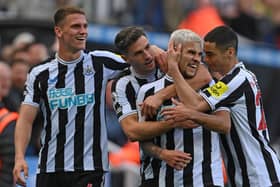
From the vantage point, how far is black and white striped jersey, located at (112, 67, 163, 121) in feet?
30.9

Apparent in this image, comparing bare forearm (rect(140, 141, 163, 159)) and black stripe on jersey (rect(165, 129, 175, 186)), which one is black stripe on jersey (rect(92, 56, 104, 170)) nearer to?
bare forearm (rect(140, 141, 163, 159))

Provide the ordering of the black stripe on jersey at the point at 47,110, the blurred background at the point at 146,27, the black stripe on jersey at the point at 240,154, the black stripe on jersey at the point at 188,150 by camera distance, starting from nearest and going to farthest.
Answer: the black stripe on jersey at the point at 188,150 < the black stripe on jersey at the point at 240,154 < the black stripe on jersey at the point at 47,110 < the blurred background at the point at 146,27

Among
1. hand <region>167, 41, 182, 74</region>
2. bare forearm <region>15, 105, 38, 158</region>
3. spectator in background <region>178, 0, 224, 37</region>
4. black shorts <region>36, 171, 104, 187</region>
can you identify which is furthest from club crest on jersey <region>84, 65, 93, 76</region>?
spectator in background <region>178, 0, 224, 37</region>

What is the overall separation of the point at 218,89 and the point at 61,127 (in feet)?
5.49

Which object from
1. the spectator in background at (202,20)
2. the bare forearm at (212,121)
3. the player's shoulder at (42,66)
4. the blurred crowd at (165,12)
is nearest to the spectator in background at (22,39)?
the blurred crowd at (165,12)

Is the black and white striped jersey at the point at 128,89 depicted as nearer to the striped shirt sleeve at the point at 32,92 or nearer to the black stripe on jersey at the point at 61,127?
the black stripe on jersey at the point at 61,127

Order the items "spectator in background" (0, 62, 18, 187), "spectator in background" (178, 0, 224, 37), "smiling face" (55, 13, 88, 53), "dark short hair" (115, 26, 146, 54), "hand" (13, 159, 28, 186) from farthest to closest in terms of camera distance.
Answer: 1. "spectator in background" (178, 0, 224, 37)
2. "spectator in background" (0, 62, 18, 187)
3. "smiling face" (55, 13, 88, 53)
4. "hand" (13, 159, 28, 186)
5. "dark short hair" (115, 26, 146, 54)

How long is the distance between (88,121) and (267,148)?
1663mm

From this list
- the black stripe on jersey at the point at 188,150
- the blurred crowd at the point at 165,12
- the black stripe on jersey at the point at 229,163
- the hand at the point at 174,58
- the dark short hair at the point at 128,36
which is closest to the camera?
the hand at the point at 174,58

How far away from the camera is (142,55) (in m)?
9.34

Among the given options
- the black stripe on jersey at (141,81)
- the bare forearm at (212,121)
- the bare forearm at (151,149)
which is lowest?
the bare forearm at (151,149)

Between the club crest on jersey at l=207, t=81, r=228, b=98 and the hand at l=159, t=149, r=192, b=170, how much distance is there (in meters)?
0.52

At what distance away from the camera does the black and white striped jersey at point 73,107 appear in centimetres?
998

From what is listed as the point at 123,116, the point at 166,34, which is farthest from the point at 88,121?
the point at 166,34
